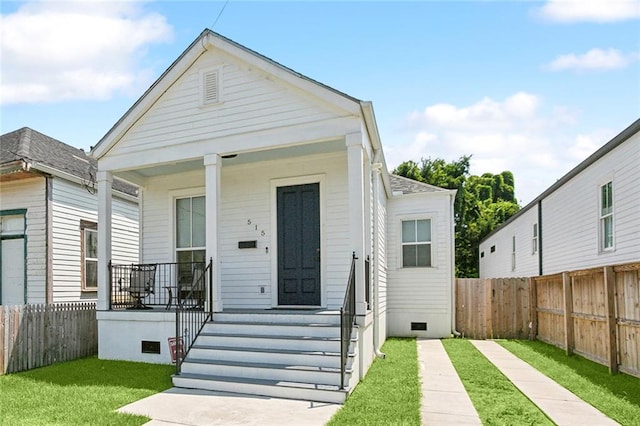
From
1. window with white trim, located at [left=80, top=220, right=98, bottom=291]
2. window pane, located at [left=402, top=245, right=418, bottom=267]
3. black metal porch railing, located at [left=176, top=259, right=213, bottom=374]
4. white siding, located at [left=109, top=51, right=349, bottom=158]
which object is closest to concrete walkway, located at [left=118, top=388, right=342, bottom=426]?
black metal porch railing, located at [left=176, top=259, right=213, bottom=374]

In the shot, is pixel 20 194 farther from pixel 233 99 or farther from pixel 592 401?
pixel 592 401

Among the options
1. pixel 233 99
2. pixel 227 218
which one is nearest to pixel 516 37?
pixel 233 99

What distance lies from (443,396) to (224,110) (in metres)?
5.56

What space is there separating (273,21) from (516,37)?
4.46 m

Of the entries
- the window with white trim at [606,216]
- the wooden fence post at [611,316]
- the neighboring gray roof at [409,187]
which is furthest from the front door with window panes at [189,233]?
the window with white trim at [606,216]

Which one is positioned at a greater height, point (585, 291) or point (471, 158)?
point (471, 158)

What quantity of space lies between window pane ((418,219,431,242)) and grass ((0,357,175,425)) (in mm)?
6950

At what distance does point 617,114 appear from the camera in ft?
32.2

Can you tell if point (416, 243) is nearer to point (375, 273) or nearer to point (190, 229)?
point (375, 273)

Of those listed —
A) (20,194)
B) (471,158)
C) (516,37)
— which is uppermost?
(471,158)

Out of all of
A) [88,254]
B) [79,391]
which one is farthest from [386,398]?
[88,254]

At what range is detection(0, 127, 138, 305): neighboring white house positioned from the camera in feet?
30.3

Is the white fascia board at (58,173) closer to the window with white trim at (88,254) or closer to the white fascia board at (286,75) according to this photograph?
the window with white trim at (88,254)

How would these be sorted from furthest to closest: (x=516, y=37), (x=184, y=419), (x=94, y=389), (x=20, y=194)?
(x=20, y=194), (x=516, y=37), (x=94, y=389), (x=184, y=419)
